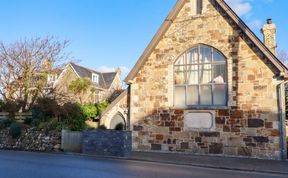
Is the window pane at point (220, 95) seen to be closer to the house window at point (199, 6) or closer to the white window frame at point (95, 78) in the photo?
the house window at point (199, 6)

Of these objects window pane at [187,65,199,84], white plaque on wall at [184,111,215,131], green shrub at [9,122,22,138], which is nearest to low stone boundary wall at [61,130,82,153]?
green shrub at [9,122,22,138]

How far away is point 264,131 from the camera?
1446cm

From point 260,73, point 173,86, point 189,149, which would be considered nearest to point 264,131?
point 260,73

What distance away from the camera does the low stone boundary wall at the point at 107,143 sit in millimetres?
14484

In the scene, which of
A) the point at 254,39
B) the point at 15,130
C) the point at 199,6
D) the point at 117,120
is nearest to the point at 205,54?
the point at 254,39

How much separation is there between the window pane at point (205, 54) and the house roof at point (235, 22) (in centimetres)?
196

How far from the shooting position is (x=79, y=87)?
104 feet

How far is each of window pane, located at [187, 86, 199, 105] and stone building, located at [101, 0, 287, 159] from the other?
0.05 meters

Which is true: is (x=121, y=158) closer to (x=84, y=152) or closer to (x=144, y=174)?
(x=84, y=152)

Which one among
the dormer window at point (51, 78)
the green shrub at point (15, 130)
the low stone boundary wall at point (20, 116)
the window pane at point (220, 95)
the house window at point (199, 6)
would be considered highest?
the house window at point (199, 6)

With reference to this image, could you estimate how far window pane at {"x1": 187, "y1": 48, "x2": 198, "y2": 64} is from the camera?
1658cm

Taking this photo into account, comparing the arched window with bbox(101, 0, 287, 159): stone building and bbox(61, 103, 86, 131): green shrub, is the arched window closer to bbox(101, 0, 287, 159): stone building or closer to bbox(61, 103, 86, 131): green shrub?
bbox(101, 0, 287, 159): stone building

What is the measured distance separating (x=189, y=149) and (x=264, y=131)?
12.5 ft

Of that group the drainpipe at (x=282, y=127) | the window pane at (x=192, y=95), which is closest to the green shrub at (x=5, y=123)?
the window pane at (x=192, y=95)
